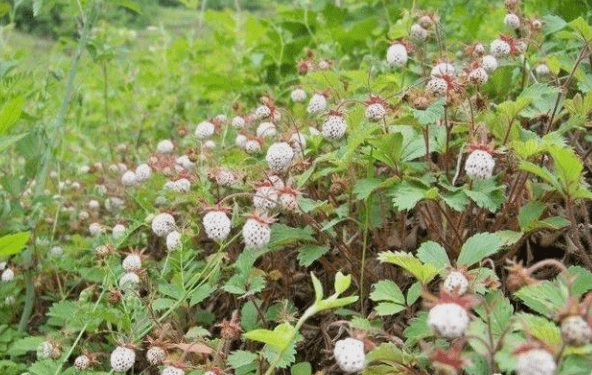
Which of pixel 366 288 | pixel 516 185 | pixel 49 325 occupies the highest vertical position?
pixel 516 185

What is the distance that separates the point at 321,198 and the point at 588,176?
1.92 feet

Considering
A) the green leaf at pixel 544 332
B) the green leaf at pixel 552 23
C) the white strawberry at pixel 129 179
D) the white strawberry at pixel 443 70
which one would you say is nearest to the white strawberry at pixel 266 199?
the white strawberry at pixel 443 70

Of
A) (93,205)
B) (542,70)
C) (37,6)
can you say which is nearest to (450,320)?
(542,70)

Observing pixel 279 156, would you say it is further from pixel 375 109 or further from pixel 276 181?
pixel 375 109

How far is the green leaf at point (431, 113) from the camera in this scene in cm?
134

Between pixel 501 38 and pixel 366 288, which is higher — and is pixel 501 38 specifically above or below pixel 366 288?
above

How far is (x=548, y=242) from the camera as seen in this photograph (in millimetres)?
1511

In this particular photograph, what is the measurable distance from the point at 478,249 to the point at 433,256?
0.23ft

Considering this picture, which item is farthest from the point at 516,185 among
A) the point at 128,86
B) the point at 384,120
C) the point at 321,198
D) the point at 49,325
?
the point at 128,86

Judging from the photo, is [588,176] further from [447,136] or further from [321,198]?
[321,198]

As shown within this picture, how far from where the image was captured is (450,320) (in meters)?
0.88

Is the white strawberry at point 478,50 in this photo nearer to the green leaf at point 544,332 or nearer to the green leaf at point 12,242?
the green leaf at point 544,332

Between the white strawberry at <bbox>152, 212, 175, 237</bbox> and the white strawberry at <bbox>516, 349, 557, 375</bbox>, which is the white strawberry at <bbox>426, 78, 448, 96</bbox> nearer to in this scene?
the white strawberry at <bbox>152, 212, 175, 237</bbox>

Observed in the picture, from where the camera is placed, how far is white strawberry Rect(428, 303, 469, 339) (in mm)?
876
